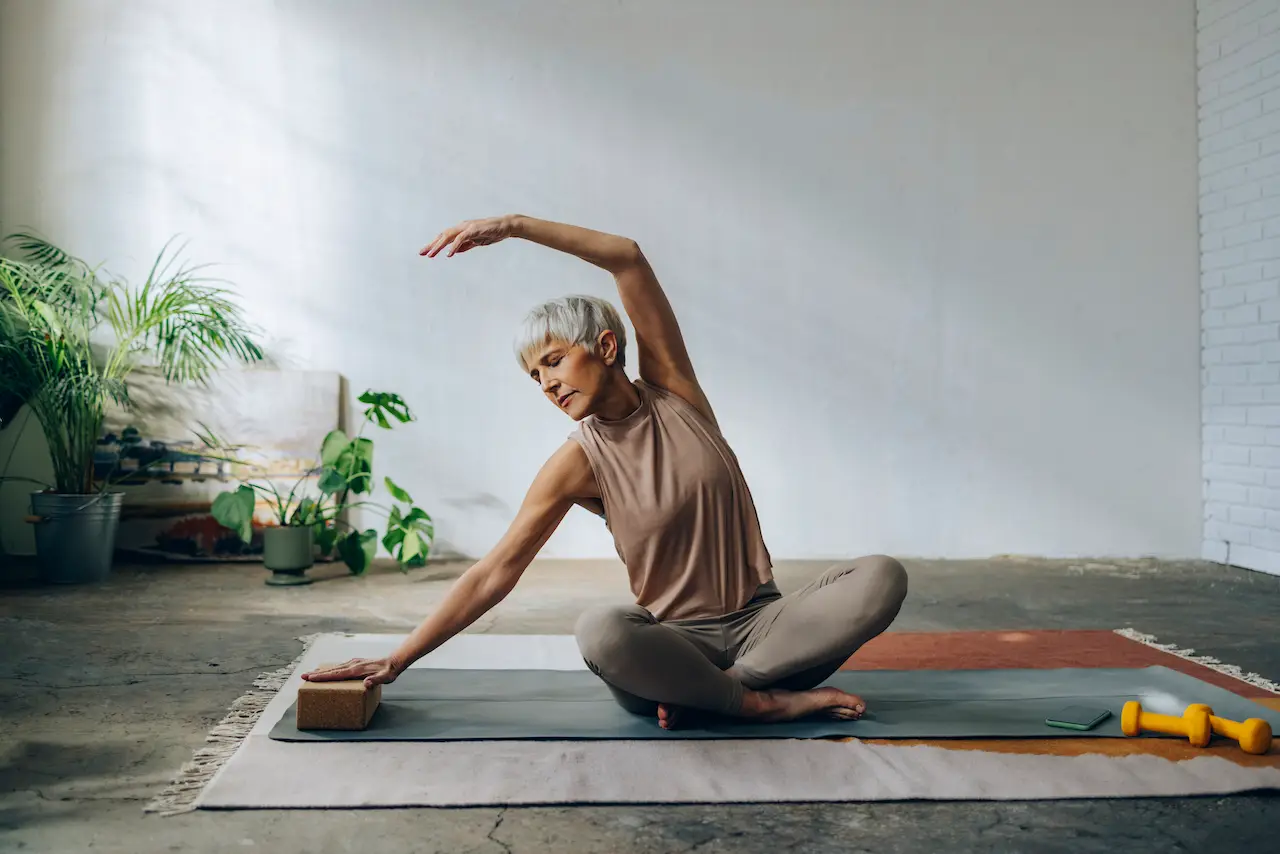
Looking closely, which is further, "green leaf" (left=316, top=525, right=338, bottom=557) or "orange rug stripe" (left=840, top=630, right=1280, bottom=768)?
"green leaf" (left=316, top=525, right=338, bottom=557)

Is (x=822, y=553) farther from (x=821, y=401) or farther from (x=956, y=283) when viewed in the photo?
(x=956, y=283)

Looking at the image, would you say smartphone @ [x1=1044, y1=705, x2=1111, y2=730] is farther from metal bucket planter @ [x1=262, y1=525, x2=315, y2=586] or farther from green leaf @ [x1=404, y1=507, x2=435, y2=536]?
metal bucket planter @ [x1=262, y1=525, x2=315, y2=586]

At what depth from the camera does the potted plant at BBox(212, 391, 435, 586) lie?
4043mm

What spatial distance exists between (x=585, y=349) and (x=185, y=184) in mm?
3239

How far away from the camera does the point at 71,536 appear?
397cm

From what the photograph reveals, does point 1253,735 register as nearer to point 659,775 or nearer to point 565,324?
point 659,775

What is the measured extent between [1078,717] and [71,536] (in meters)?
3.45

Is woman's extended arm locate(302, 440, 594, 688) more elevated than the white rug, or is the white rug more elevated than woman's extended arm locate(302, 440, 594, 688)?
woman's extended arm locate(302, 440, 594, 688)

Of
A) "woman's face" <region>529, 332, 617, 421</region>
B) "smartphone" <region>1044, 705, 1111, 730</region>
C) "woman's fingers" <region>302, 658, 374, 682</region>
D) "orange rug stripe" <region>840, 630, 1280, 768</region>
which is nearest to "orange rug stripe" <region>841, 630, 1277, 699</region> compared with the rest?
"orange rug stripe" <region>840, 630, 1280, 768</region>

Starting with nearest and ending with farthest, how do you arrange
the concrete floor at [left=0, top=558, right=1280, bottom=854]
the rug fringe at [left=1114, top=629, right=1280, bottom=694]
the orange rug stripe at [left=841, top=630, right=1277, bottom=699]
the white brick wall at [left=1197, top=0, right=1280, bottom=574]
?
the concrete floor at [left=0, top=558, right=1280, bottom=854] → the rug fringe at [left=1114, top=629, right=1280, bottom=694] → the orange rug stripe at [left=841, top=630, right=1277, bottom=699] → the white brick wall at [left=1197, top=0, right=1280, bottom=574]

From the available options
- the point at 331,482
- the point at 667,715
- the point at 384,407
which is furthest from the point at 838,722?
the point at 384,407

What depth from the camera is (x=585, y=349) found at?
205 cm

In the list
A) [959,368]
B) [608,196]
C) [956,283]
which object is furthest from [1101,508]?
[608,196]

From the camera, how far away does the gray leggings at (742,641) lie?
6.37 feet
